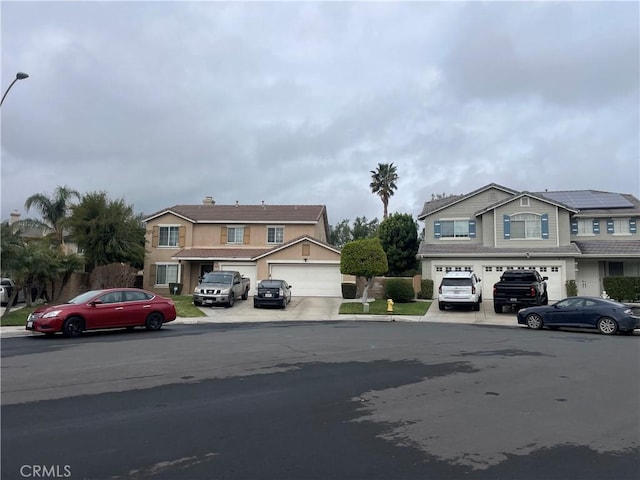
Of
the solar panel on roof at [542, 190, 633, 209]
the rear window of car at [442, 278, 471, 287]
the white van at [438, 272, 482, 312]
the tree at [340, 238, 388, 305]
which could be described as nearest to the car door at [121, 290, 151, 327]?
the tree at [340, 238, 388, 305]

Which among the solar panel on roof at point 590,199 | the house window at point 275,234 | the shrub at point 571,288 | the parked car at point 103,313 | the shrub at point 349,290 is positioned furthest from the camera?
the house window at point 275,234

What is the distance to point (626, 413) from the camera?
6.56 metres

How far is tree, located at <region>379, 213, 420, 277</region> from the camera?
44.3 meters

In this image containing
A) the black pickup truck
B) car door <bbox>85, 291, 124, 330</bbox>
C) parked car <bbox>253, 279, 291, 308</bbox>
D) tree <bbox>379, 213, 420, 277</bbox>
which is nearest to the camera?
car door <bbox>85, 291, 124, 330</bbox>

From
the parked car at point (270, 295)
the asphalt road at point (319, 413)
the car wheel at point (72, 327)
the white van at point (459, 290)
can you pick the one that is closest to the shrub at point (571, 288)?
the white van at point (459, 290)

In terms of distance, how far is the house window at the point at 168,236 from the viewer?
1487 inches

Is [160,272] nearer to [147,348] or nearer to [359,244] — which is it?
[359,244]

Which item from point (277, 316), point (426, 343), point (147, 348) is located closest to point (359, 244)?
point (277, 316)

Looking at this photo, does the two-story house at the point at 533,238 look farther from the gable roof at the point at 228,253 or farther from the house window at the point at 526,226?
the gable roof at the point at 228,253

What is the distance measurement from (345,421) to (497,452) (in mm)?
1831

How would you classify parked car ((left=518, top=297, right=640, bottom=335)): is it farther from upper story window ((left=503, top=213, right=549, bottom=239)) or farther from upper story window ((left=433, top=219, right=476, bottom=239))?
upper story window ((left=433, top=219, right=476, bottom=239))

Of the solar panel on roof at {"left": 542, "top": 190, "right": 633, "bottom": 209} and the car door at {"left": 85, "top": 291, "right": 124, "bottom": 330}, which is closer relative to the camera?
the car door at {"left": 85, "top": 291, "right": 124, "bottom": 330}

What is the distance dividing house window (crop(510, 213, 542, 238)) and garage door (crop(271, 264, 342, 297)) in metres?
12.1

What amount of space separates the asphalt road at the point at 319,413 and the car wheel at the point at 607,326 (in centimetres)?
595
